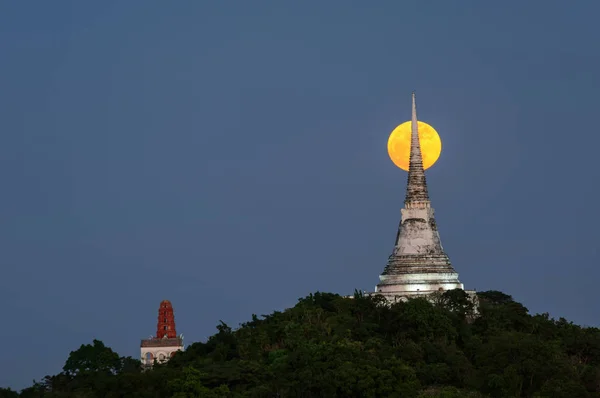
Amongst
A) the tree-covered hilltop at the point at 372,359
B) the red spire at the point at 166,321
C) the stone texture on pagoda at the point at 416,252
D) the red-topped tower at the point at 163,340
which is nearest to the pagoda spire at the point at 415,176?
the stone texture on pagoda at the point at 416,252

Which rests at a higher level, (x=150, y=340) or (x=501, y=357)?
(x=150, y=340)

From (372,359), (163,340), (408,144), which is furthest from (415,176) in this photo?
(163,340)

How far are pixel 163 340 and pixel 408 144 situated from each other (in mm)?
37436

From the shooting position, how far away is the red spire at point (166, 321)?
147000 mm

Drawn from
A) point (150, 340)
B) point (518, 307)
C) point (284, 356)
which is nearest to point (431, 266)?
point (518, 307)

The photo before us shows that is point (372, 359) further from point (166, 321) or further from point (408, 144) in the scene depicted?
point (166, 321)

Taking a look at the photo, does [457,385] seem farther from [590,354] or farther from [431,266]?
[431,266]

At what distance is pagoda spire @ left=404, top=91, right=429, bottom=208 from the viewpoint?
10819 centimetres

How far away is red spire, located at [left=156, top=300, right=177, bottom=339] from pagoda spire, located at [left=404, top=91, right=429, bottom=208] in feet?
136

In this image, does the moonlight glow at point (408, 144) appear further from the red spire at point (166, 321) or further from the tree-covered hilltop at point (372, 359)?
the red spire at point (166, 321)

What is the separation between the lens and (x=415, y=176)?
108750 millimetres

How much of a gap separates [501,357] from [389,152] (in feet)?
83.9

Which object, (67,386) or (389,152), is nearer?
(67,386)

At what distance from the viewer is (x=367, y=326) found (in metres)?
96.2
